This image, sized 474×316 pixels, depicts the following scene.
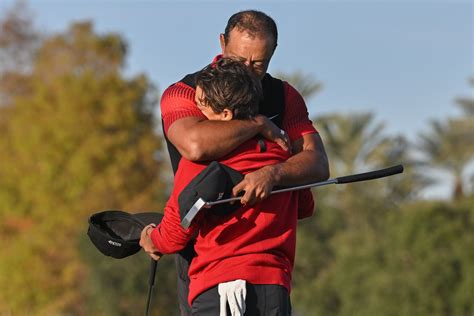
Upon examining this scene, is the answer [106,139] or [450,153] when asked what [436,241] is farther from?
[106,139]

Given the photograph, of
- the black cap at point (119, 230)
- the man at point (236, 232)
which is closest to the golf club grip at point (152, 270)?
the black cap at point (119, 230)

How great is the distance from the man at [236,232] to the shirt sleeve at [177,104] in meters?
0.07

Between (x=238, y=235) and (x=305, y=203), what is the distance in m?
0.61

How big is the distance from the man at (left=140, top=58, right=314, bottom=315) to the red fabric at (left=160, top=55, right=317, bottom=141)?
0.09 meters

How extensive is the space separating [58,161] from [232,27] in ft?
117

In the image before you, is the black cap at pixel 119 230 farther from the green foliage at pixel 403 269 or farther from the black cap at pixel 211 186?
the green foliage at pixel 403 269

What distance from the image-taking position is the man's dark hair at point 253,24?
210 inches

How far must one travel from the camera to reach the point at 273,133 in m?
5.14

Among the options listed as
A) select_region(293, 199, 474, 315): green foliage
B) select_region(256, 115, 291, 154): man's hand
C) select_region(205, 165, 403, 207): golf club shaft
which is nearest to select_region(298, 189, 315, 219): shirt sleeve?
select_region(205, 165, 403, 207): golf club shaft

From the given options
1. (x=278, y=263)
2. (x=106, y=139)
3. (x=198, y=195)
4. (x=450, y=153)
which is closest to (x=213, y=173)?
(x=198, y=195)

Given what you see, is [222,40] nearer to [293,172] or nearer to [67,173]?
[293,172]

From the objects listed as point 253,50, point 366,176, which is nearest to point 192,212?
point 253,50

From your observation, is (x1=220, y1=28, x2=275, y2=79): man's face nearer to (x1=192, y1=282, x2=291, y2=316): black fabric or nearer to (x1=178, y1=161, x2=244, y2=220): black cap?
(x1=178, y1=161, x2=244, y2=220): black cap

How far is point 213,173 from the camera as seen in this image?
4887 millimetres
